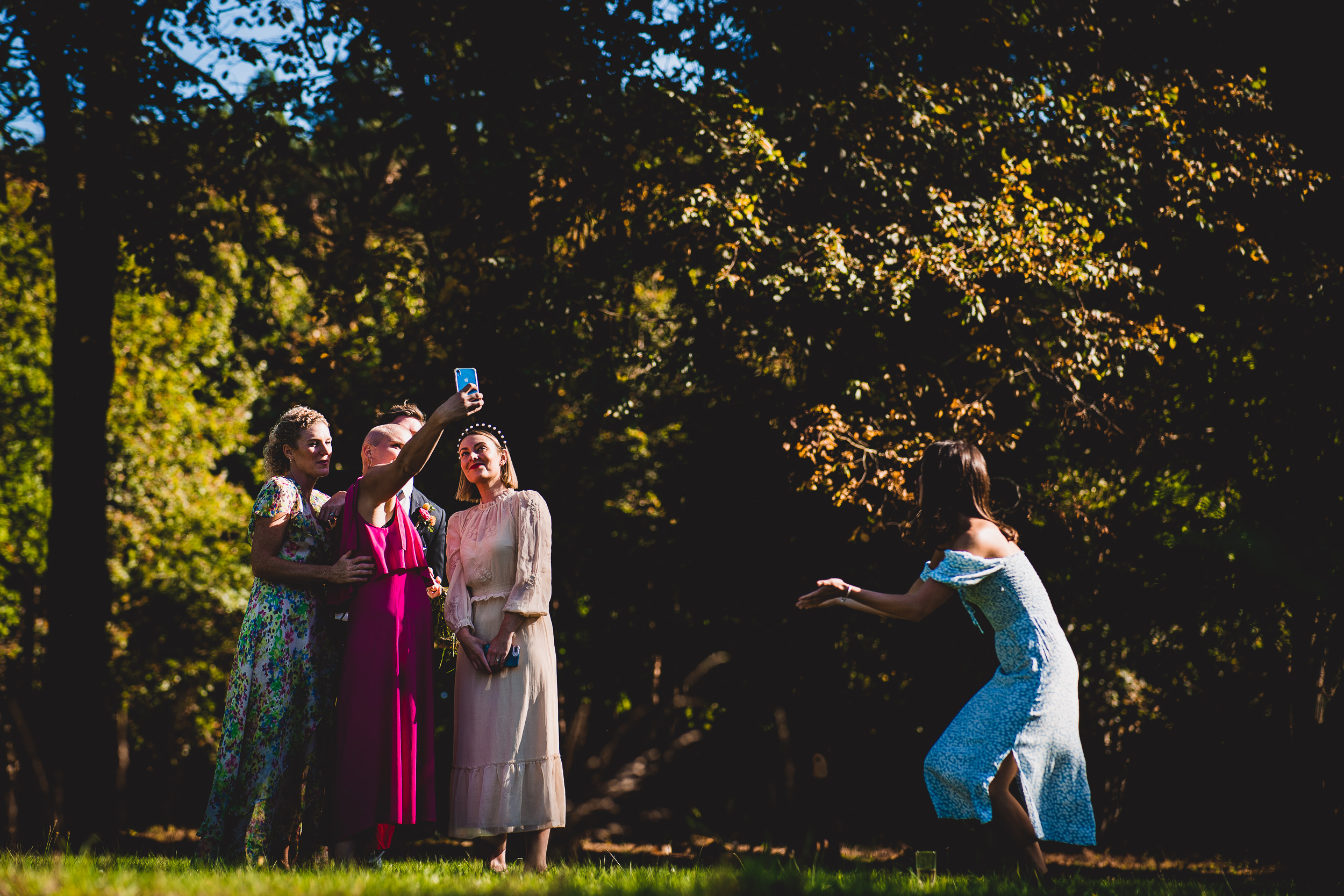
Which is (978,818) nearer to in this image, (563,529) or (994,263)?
(994,263)

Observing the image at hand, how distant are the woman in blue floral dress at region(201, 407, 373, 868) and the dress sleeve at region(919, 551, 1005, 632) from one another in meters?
2.61

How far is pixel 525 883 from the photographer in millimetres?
3248

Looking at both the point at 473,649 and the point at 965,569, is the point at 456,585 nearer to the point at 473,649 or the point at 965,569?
the point at 473,649

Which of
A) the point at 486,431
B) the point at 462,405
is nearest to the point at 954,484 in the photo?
the point at 462,405

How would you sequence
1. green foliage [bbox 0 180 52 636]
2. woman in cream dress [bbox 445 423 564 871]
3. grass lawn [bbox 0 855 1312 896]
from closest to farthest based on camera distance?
grass lawn [bbox 0 855 1312 896]
woman in cream dress [bbox 445 423 564 871]
green foliage [bbox 0 180 52 636]

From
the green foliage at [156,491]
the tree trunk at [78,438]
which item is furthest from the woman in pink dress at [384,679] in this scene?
the green foliage at [156,491]

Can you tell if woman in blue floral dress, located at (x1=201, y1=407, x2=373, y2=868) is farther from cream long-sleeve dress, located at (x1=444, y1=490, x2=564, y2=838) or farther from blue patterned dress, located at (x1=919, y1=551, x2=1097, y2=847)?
blue patterned dress, located at (x1=919, y1=551, x2=1097, y2=847)

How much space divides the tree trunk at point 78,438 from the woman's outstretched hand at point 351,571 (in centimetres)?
535

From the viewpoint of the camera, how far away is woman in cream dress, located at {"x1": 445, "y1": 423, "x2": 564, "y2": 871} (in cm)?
472

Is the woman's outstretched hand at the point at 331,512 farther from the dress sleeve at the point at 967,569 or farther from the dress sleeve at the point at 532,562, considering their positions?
the dress sleeve at the point at 967,569

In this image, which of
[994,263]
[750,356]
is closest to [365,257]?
[750,356]

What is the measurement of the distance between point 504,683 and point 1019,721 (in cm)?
237

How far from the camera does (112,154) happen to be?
9.05m

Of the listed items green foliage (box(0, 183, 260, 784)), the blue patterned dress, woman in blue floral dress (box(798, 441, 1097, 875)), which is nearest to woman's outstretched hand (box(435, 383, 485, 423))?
woman in blue floral dress (box(798, 441, 1097, 875))
